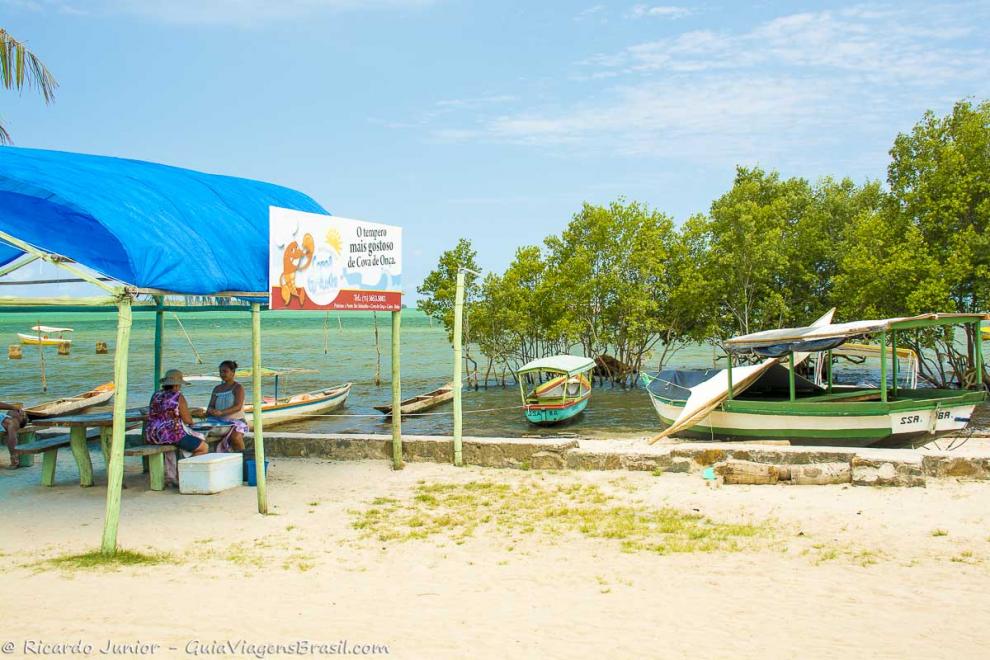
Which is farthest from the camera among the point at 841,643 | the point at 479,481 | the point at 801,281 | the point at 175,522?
the point at 801,281

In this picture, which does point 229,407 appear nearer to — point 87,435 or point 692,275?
point 87,435

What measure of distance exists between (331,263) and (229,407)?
2683mm

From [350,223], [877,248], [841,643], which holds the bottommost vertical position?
[841,643]

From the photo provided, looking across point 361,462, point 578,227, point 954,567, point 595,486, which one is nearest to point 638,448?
point 595,486

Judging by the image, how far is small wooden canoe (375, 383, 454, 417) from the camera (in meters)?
28.3

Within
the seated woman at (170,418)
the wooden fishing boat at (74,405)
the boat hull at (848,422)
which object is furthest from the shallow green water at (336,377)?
the seated woman at (170,418)

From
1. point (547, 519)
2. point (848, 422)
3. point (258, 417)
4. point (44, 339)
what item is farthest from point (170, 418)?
point (44, 339)

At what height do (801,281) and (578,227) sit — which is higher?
(578,227)

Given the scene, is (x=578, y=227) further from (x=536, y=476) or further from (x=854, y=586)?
(x=854, y=586)

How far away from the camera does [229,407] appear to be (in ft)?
33.9

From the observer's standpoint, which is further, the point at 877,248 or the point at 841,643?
the point at 877,248

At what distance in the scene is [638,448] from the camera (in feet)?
36.4

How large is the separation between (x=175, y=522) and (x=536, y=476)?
4.56 metres

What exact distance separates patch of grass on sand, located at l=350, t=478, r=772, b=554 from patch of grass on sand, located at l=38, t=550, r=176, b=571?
6.29ft
